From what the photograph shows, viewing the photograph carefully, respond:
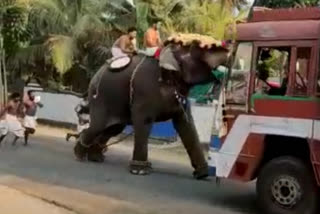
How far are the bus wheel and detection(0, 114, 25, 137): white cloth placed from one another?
9220mm

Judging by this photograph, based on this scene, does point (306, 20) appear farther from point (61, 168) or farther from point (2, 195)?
point (61, 168)

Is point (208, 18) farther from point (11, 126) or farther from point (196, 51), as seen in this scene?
point (196, 51)

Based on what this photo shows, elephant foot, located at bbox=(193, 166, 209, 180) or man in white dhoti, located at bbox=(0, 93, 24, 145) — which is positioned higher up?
elephant foot, located at bbox=(193, 166, 209, 180)

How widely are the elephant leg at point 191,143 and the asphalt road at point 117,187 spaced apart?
23 centimetres

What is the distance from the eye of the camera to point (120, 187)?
Answer: 1178cm

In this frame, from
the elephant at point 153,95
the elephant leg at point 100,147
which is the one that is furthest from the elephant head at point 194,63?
the elephant leg at point 100,147

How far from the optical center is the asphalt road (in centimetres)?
1028

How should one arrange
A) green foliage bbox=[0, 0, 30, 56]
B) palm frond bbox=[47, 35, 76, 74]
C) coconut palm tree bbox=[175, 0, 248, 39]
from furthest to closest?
green foliage bbox=[0, 0, 30, 56]
palm frond bbox=[47, 35, 76, 74]
coconut palm tree bbox=[175, 0, 248, 39]

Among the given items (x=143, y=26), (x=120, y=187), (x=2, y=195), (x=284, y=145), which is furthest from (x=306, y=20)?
(x=143, y=26)

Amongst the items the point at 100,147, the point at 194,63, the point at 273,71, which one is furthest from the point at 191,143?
the point at 273,71

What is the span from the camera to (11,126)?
17844mm

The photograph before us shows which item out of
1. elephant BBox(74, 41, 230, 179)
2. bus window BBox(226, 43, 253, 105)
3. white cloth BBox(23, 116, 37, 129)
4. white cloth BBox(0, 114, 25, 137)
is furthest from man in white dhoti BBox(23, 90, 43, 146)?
bus window BBox(226, 43, 253, 105)

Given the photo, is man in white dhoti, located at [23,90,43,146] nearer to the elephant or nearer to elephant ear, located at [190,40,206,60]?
the elephant

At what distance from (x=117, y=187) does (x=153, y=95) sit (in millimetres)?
2124
